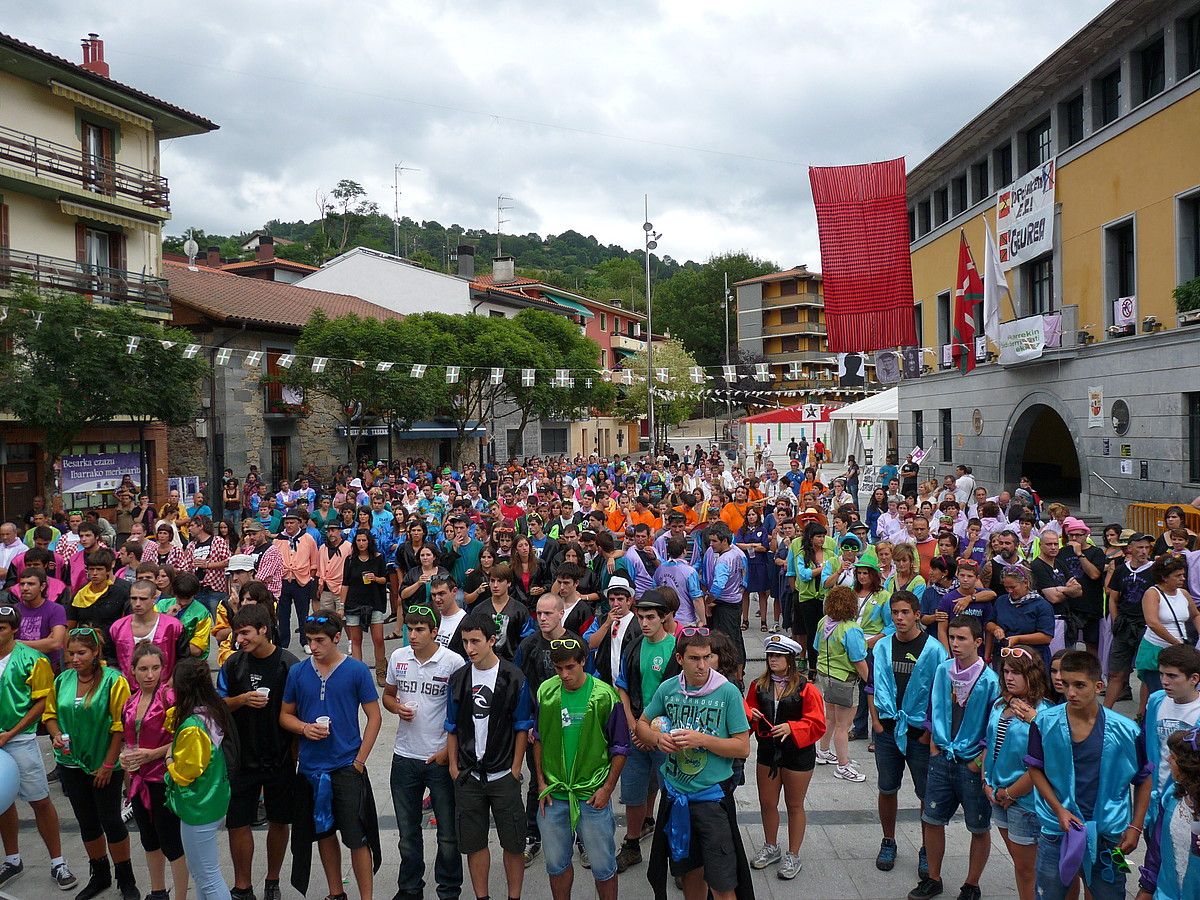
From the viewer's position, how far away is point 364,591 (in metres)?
9.23

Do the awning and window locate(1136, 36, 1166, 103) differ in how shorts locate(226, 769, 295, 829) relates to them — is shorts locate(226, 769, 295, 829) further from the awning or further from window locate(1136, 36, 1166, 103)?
the awning

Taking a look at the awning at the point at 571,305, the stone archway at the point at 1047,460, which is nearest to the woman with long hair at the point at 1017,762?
the stone archway at the point at 1047,460

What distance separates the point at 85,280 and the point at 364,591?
17.8 m

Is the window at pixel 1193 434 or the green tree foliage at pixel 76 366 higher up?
the green tree foliage at pixel 76 366

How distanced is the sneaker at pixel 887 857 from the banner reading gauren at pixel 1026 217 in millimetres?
19819

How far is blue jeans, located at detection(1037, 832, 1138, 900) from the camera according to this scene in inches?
153

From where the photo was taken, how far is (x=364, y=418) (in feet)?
105

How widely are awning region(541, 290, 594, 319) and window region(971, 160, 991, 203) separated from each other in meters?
29.6

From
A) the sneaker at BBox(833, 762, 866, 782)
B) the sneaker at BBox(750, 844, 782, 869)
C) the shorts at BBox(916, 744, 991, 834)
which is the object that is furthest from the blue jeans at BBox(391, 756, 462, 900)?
the sneaker at BBox(833, 762, 866, 782)

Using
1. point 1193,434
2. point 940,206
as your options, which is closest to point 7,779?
point 1193,434

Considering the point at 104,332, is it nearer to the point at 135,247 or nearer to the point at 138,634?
the point at 135,247

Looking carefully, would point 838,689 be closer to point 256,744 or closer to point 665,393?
point 256,744

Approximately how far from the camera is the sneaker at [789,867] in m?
5.16

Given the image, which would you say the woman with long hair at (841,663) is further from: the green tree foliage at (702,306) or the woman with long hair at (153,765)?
the green tree foliage at (702,306)
